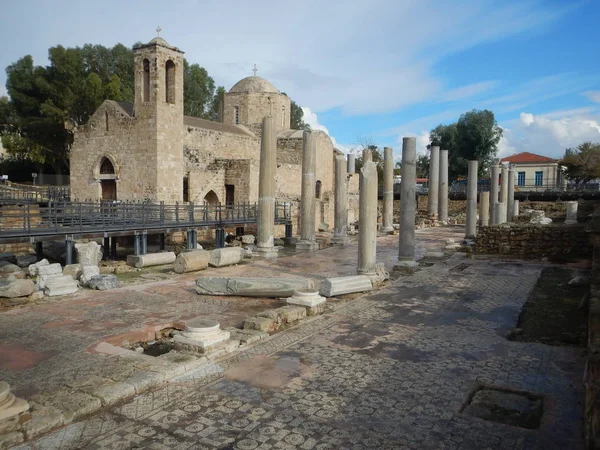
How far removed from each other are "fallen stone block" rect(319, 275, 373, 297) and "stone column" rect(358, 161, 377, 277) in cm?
89

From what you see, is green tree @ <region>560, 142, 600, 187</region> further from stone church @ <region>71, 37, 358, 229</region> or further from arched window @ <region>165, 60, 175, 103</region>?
arched window @ <region>165, 60, 175, 103</region>

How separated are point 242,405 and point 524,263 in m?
11.9

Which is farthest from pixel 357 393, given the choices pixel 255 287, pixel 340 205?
pixel 340 205

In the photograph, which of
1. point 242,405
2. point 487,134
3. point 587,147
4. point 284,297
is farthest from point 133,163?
point 587,147

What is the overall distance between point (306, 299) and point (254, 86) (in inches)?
1147

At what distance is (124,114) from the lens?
2578 centimetres

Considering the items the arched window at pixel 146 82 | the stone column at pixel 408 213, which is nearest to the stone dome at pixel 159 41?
the arched window at pixel 146 82

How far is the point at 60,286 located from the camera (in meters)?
9.66

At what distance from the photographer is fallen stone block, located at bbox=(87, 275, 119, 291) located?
10.3 meters

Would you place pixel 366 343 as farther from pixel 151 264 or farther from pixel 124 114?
pixel 124 114

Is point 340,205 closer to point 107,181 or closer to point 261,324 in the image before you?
point 261,324

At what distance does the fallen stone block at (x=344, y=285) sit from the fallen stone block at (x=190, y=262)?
4.33 metres

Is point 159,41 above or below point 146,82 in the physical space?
above

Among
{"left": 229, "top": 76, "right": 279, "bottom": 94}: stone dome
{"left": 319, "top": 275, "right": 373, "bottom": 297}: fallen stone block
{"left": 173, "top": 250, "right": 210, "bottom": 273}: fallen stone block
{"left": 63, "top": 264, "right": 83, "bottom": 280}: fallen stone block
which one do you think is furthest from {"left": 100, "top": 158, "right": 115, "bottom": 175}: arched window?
{"left": 319, "top": 275, "right": 373, "bottom": 297}: fallen stone block
